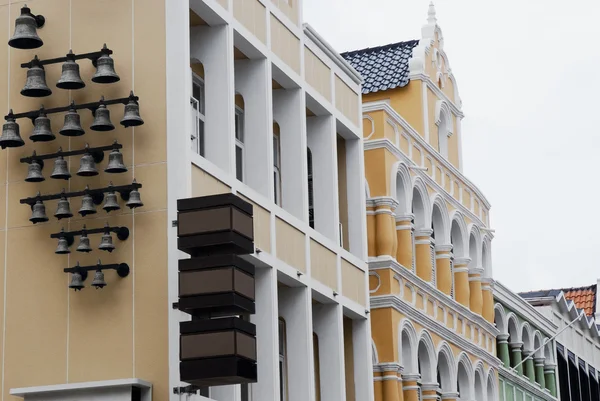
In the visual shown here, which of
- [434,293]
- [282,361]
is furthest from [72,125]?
[434,293]

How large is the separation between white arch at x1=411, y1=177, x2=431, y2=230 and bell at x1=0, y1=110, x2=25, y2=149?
13560 mm

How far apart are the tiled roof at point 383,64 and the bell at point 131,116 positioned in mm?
14165

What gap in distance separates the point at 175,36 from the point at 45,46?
199cm

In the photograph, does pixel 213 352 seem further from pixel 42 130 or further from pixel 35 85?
pixel 35 85

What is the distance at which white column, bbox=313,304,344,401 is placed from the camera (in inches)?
1048

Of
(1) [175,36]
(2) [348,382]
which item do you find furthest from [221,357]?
(2) [348,382]

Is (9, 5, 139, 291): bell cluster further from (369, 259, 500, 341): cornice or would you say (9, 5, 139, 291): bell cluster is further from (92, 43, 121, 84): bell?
(369, 259, 500, 341): cornice

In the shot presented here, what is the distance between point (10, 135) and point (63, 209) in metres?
1.30

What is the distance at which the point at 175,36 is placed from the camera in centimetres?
2180

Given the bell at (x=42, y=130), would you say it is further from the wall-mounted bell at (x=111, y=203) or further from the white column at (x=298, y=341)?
the white column at (x=298, y=341)

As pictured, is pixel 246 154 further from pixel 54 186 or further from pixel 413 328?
pixel 413 328

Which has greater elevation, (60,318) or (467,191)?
(467,191)

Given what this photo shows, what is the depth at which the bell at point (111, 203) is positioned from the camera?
21.1m

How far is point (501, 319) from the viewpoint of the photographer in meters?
40.8
